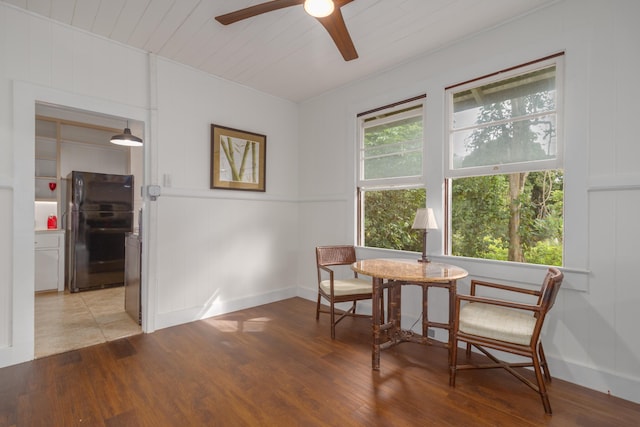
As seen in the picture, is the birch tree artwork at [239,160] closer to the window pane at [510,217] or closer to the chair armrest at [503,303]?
the window pane at [510,217]

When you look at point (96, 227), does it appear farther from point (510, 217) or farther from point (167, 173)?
point (510, 217)

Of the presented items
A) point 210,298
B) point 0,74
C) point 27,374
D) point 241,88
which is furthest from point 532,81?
point 27,374

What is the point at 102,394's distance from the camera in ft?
6.66

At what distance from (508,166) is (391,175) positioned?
116 centimetres

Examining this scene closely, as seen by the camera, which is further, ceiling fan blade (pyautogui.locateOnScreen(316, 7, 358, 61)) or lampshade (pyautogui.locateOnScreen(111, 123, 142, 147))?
lampshade (pyautogui.locateOnScreen(111, 123, 142, 147))

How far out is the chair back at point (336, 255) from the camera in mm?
3430

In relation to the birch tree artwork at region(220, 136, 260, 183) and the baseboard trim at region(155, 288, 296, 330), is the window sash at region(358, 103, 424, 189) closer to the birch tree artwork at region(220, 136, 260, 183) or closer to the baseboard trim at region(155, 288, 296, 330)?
the birch tree artwork at region(220, 136, 260, 183)

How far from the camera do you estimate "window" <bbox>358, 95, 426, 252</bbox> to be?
10.5ft

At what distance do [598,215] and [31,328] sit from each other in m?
4.41

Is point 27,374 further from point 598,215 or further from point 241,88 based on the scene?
point 598,215

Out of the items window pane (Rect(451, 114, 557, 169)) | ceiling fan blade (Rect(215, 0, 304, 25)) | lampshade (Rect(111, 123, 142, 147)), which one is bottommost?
window pane (Rect(451, 114, 557, 169))

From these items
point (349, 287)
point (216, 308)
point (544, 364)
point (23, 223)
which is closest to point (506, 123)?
point (544, 364)

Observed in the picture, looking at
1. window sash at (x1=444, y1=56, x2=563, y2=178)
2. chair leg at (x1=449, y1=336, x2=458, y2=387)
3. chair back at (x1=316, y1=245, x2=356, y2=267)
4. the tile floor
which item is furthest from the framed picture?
chair leg at (x1=449, y1=336, x2=458, y2=387)

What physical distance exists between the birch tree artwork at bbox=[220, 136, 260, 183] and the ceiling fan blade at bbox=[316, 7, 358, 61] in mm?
1877
